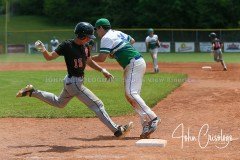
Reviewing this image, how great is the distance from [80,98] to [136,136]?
1.21 m

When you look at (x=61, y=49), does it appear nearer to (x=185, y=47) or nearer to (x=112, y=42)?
(x=112, y=42)

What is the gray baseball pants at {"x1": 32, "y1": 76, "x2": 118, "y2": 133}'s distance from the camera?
8.86 m

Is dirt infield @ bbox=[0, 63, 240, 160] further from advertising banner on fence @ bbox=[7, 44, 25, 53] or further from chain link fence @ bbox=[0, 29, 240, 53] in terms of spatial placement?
advertising banner on fence @ bbox=[7, 44, 25, 53]

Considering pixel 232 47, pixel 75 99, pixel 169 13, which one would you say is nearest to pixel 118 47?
pixel 75 99

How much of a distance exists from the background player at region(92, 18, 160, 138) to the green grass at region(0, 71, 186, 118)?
9.36 feet

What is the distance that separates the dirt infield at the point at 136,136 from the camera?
7561 millimetres

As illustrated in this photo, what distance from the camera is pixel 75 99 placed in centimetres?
1495

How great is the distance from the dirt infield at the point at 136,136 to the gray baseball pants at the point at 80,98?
353mm

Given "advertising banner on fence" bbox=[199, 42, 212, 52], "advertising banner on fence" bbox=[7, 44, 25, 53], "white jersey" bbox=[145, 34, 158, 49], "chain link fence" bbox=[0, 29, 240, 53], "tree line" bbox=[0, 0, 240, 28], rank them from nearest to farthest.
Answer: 1. "white jersey" bbox=[145, 34, 158, 49]
2. "advertising banner on fence" bbox=[199, 42, 212, 52]
3. "chain link fence" bbox=[0, 29, 240, 53]
4. "advertising banner on fence" bbox=[7, 44, 25, 53]
5. "tree line" bbox=[0, 0, 240, 28]

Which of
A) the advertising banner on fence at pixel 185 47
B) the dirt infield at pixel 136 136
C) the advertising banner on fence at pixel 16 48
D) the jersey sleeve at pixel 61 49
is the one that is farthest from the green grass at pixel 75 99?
the advertising banner on fence at pixel 16 48

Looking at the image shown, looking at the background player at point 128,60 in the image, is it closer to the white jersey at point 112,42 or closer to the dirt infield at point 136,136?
the white jersey at point 112,42

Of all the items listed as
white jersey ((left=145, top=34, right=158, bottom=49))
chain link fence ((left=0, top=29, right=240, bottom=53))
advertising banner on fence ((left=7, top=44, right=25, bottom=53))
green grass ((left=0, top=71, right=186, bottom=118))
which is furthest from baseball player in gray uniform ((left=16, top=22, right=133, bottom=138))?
advertising banner on fence ((left=7, top=44, right=25, bottom=53))

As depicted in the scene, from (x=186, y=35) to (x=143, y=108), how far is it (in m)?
42.5

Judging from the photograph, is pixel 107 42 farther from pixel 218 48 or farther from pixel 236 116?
pixel 218 48
